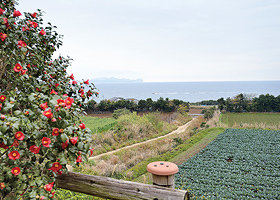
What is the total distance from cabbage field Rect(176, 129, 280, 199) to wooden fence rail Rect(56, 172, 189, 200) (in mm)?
2983

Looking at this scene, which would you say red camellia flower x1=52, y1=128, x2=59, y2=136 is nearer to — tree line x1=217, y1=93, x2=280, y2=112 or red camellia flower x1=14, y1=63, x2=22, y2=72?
red camellia flower x1=14, y1=63, x2=22, y2=72

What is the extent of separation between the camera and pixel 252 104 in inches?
768

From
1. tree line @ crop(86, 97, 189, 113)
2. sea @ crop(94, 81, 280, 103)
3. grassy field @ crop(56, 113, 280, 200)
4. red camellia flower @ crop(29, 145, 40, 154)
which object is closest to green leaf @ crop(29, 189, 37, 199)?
red camellia flower @ crop(29, 145, 40, 154)

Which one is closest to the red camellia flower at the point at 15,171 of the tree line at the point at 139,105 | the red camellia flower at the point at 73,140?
the red camellia flower at the point at 73,140

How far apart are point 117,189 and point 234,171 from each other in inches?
202

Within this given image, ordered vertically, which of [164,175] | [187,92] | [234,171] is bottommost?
[234,171]

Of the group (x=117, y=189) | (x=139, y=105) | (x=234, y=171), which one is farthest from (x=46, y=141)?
(x=139, y=105)

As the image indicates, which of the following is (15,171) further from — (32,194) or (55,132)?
(55,132)

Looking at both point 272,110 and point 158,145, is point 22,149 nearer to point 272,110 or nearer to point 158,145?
point 158,145

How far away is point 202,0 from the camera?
820 cm

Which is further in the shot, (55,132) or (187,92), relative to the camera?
(187,92)

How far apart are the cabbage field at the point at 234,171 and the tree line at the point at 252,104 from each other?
460 inches

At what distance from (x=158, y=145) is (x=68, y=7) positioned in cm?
683

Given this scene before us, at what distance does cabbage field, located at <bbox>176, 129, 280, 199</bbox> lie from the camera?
14.3ft
